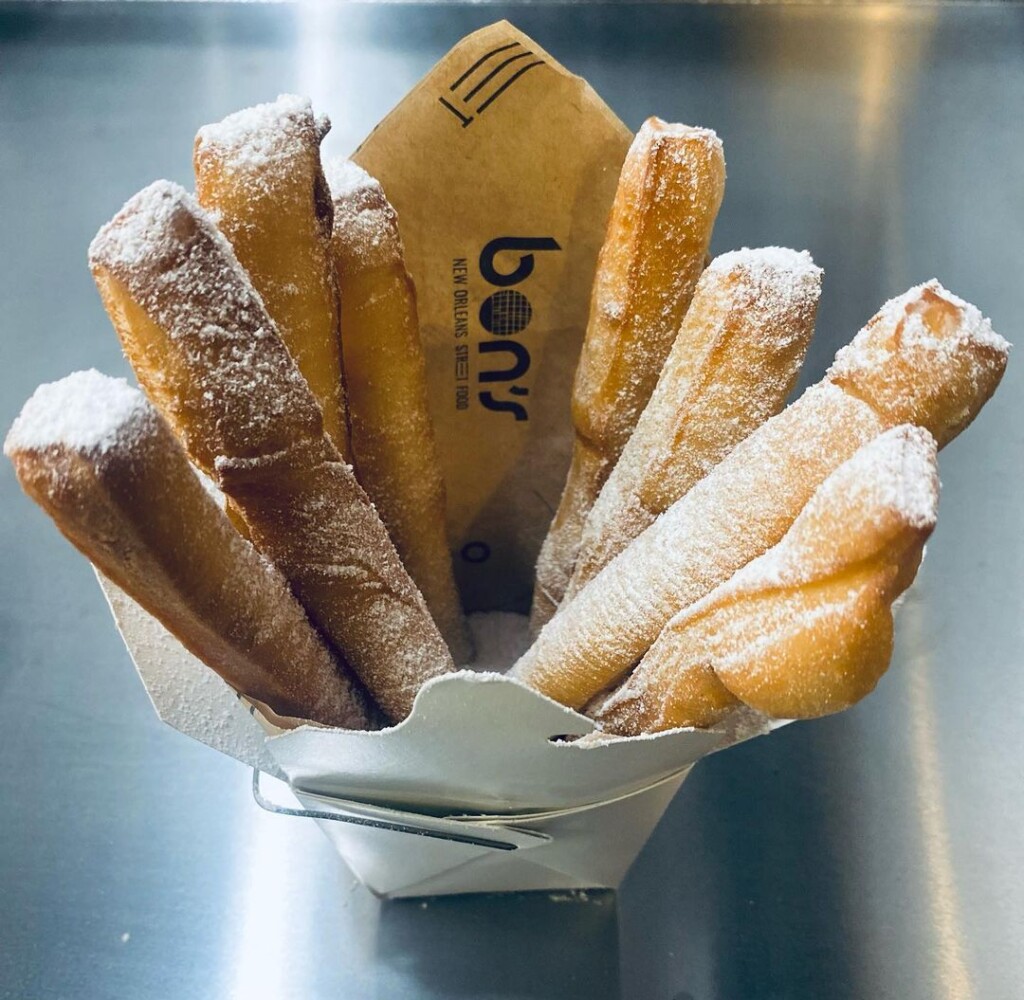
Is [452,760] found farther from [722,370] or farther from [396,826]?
[722,370]

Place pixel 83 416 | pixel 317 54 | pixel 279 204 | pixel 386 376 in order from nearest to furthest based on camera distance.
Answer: pixel 83 416, pixel 279 204, pixel 386 376, pixel 317 54

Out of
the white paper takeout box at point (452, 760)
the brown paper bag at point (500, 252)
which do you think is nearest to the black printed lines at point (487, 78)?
the brown paper bag at point (500, 252)

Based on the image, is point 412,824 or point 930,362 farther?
point 412,824

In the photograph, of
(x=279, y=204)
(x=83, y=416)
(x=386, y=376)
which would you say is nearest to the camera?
(x=83, y=416)

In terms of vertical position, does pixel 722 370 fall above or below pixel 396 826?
above

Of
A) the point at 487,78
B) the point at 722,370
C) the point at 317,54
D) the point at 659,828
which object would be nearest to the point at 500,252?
the point at 487,78

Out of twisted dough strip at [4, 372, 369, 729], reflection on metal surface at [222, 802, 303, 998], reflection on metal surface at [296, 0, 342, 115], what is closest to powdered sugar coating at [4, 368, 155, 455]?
twisted dough strip at [4, 372, 369, 729]

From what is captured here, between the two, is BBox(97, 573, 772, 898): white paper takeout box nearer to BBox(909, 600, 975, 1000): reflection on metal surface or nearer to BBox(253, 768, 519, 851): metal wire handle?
BBox(253, 768, 519, 851): metal wire handle
